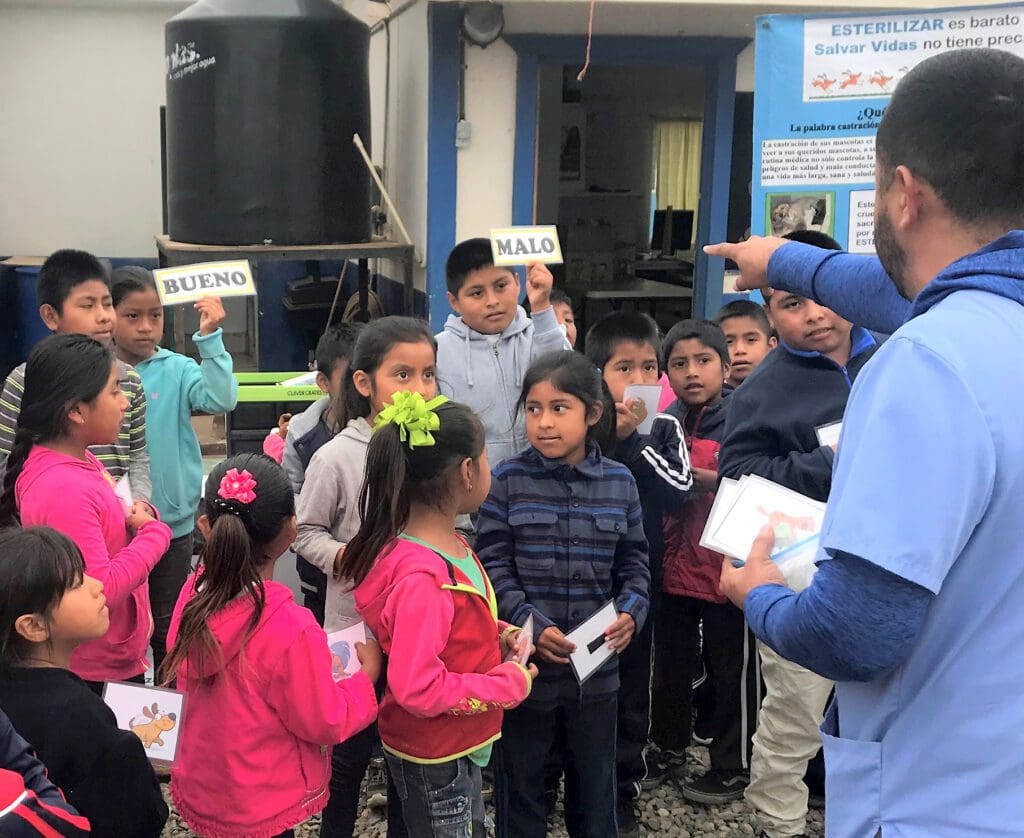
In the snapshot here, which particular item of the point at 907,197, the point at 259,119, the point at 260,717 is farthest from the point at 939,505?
the point at 259,119

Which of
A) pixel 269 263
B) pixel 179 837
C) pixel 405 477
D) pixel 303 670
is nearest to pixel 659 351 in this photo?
pixel 405 477

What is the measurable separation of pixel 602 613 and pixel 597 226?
1000 centimetres

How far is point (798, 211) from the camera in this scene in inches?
173

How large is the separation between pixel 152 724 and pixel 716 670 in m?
1.97

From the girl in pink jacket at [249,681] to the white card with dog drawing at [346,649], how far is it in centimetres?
4

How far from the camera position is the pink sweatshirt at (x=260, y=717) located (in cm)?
217

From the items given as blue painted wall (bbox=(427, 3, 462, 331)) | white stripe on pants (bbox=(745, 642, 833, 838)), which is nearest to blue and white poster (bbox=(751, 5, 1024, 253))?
white stripe on pants (bbox=(745, 642, 833, 838))

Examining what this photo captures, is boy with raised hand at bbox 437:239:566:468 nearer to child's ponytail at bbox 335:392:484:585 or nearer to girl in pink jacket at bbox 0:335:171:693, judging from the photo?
child's ponytail at bbox 335:392:484:585

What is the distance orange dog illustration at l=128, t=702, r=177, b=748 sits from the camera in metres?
2.16

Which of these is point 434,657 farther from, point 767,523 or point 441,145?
point 441,145

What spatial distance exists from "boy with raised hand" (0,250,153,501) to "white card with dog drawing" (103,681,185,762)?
117cm

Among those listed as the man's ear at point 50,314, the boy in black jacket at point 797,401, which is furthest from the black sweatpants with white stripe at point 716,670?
the man's ear at point 50,314

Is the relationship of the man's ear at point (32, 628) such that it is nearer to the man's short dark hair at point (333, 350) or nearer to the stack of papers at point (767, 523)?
the stack of papers at point (767, 523)

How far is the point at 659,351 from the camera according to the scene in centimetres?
370
